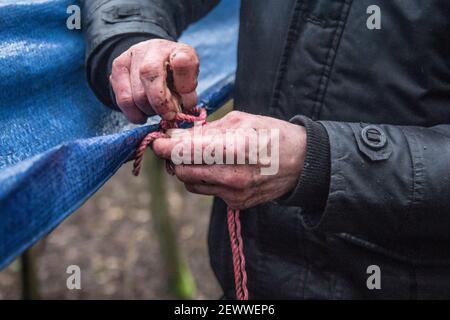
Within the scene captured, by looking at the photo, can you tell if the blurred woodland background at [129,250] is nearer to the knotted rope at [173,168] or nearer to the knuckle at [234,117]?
the knotted rope at [173,168]

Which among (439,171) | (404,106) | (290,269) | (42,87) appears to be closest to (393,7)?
(404,106)

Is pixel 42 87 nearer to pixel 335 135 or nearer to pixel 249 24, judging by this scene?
pixel 249 24

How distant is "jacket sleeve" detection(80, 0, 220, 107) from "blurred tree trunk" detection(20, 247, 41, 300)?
1.40 meters

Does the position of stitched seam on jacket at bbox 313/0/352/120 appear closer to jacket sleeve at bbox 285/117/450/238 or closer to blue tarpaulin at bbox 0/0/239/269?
Answer: jacket sleeve at bbox 285/117/450/238

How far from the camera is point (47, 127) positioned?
1.20 meters

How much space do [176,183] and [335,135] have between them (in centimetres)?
327

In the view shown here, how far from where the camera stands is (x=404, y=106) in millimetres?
1152

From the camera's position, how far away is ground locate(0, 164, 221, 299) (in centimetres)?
323

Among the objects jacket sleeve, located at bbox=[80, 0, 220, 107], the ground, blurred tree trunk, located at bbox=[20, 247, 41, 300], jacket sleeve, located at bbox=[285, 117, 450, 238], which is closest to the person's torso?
jacket sleeve, located at bbox=[285, 117, 450, 238]

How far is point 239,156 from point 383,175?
30 cm

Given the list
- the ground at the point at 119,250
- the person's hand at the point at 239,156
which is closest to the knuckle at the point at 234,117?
the person's hand at the point at 239,156

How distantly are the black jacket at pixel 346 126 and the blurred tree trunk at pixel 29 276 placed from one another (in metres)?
1.43

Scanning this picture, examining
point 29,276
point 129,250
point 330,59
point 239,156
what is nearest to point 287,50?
point 330,59

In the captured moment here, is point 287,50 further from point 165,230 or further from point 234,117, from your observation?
point 165,230
